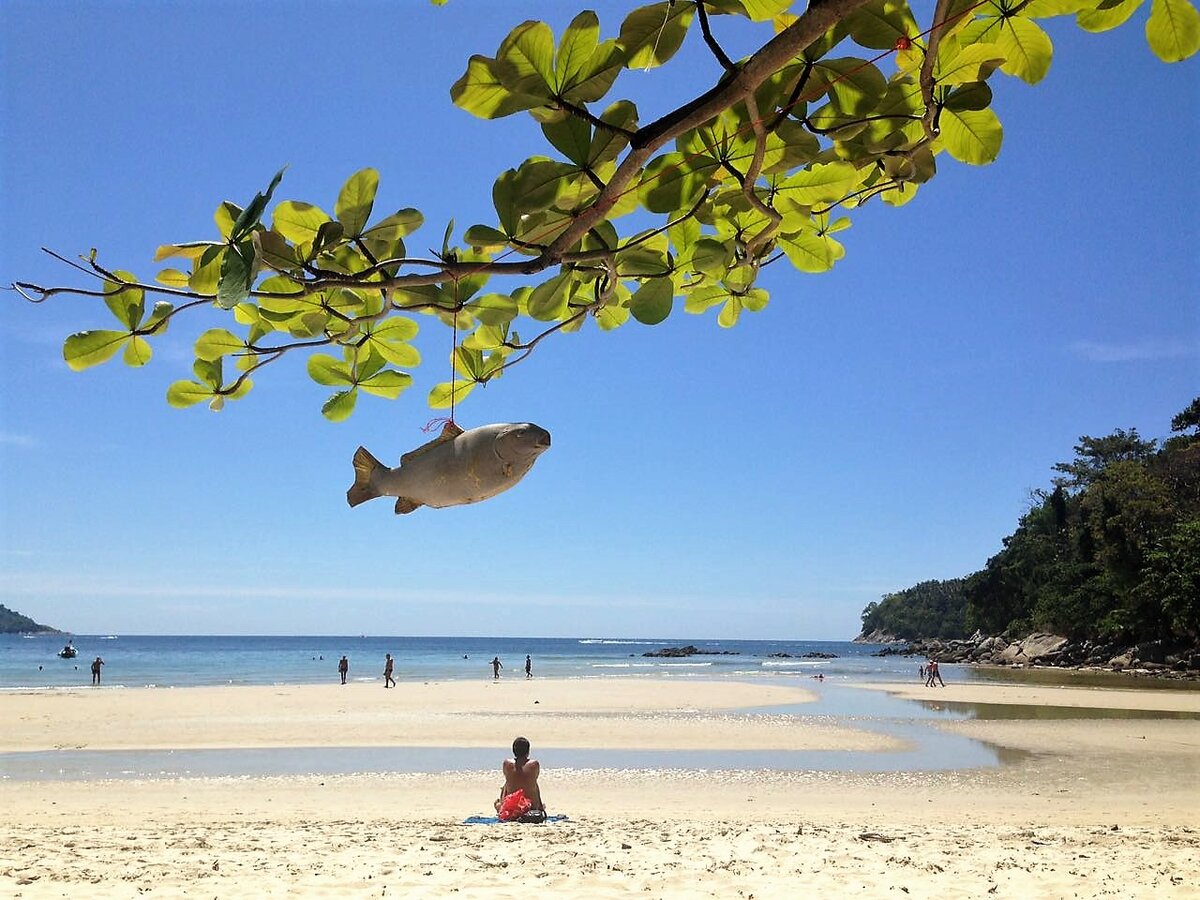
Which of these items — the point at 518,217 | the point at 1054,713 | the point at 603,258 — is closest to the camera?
the point at 518,217

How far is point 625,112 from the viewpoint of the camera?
3.50ft

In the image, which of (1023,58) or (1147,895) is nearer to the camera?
(1023,58)

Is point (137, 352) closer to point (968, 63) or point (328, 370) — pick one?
point (328, 370)

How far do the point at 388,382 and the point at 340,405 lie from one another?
0.32 feet

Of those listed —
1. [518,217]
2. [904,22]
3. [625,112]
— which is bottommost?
[518,217]

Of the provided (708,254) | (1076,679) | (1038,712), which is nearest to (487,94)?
(708,254)

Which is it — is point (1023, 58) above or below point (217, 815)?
above

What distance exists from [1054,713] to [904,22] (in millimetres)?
23012

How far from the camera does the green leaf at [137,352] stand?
129cm

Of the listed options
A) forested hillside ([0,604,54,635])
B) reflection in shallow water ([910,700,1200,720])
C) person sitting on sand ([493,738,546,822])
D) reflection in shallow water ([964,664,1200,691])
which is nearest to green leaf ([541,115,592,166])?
person sitting on sand ([493,738,546,822])

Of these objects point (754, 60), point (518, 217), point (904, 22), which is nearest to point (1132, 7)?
point (904, 22)

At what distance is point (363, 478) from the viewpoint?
1509mm

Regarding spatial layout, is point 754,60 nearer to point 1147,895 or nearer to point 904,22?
point 904,22

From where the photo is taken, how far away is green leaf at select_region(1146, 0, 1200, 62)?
1.12 m
